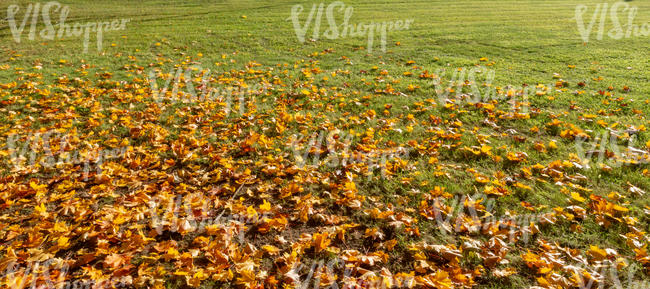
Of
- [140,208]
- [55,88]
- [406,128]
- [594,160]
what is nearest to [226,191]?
[140,208]

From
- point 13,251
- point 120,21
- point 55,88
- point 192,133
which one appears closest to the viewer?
point 13,251

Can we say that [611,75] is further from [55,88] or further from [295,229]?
[55,88]

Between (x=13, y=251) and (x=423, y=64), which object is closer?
(x=13, y=251)

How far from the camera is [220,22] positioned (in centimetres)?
1262

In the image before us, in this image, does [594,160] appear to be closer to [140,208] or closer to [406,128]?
[406,128]

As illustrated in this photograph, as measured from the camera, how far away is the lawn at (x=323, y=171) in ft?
8.91

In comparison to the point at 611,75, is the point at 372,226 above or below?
below

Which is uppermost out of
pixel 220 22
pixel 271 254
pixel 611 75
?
pixel 220 22

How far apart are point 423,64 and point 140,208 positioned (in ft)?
24.2

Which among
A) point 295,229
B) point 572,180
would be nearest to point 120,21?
point 295,229

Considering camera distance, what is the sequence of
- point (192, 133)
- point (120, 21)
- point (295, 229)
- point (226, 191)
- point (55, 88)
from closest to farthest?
point (295, 229), point (226, 191), point (192, 133), point (55, 88), point (120, 21)

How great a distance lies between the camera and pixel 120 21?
12.2 metres

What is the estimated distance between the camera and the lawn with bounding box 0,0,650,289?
2.71m

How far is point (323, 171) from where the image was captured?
13.2 feet
